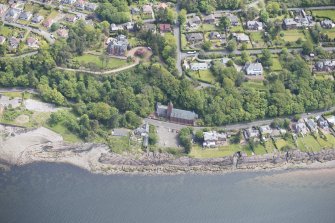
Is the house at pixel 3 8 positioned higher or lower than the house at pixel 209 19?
lower

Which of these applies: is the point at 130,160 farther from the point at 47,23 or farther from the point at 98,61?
the point at 47,23

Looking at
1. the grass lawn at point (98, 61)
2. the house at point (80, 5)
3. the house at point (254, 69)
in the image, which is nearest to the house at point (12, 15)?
the house at point (80, 5)

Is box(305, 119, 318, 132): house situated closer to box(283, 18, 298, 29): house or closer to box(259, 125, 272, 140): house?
box(259, 125, 272, 140): house

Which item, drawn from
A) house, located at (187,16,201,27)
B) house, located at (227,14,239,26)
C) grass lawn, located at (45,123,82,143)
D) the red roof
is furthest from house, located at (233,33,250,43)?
grass lawn, located at (45,123,82,143)

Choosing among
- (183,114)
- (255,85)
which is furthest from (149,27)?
(255,85)

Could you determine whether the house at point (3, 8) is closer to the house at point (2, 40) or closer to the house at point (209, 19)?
the house at point (2, 40)

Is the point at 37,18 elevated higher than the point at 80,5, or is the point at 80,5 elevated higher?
the point at 80,5
